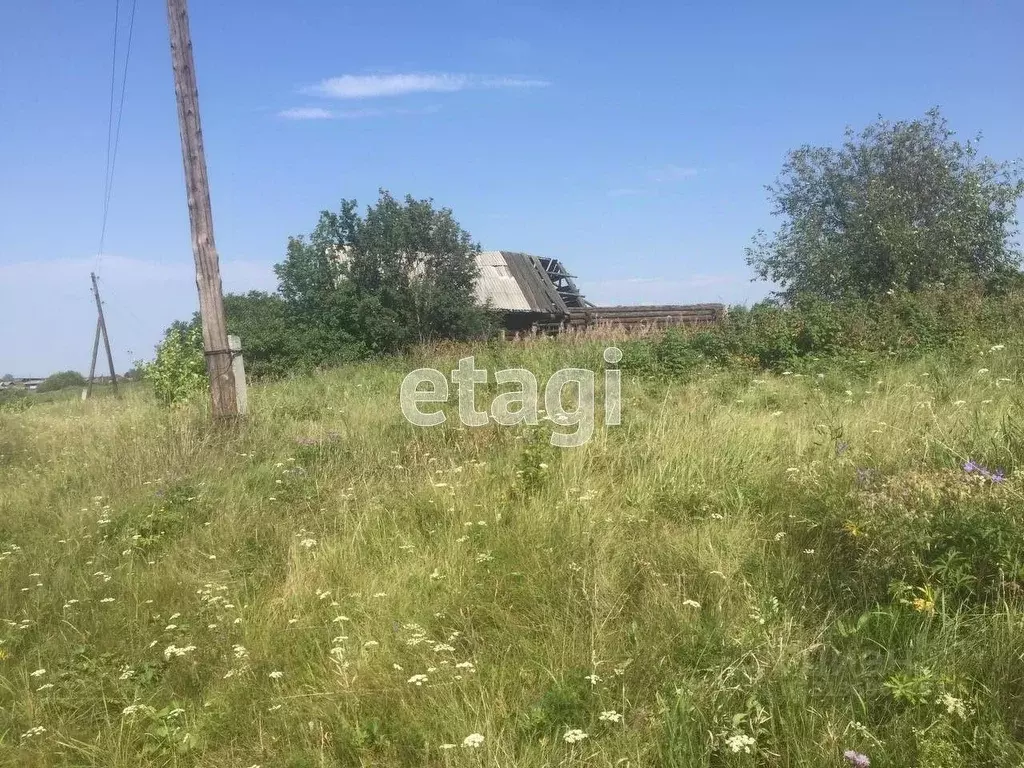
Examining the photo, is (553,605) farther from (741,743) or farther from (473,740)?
(741,743)

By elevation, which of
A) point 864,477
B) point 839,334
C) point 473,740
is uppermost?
point 839,334

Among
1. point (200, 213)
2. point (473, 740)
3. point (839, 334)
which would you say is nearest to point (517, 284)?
point (839, 334)

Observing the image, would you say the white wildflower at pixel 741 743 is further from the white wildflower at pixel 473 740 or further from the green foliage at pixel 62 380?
the green foliage at pixel 62 380

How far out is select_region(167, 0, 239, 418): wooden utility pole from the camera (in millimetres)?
7398

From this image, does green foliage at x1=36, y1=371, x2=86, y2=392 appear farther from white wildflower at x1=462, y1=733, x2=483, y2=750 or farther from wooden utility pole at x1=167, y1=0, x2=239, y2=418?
white wildflower at x1=462, y1=733, x2=483, y2=750

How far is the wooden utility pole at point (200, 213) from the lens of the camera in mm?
7398

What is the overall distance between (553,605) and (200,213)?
20.7 feet

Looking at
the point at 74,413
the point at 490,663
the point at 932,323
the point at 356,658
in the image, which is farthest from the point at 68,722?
the point at 932,323

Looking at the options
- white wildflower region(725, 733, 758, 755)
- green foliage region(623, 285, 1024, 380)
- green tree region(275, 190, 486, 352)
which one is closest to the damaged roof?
green tree region(275, 190, 486, 352)

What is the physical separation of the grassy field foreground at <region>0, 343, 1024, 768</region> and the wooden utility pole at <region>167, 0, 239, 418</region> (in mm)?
1927

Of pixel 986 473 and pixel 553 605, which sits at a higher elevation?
pixel 986 473

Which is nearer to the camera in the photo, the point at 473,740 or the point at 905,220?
the point at 473,740

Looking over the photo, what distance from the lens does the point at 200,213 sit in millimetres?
7438

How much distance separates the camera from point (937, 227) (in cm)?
2053
